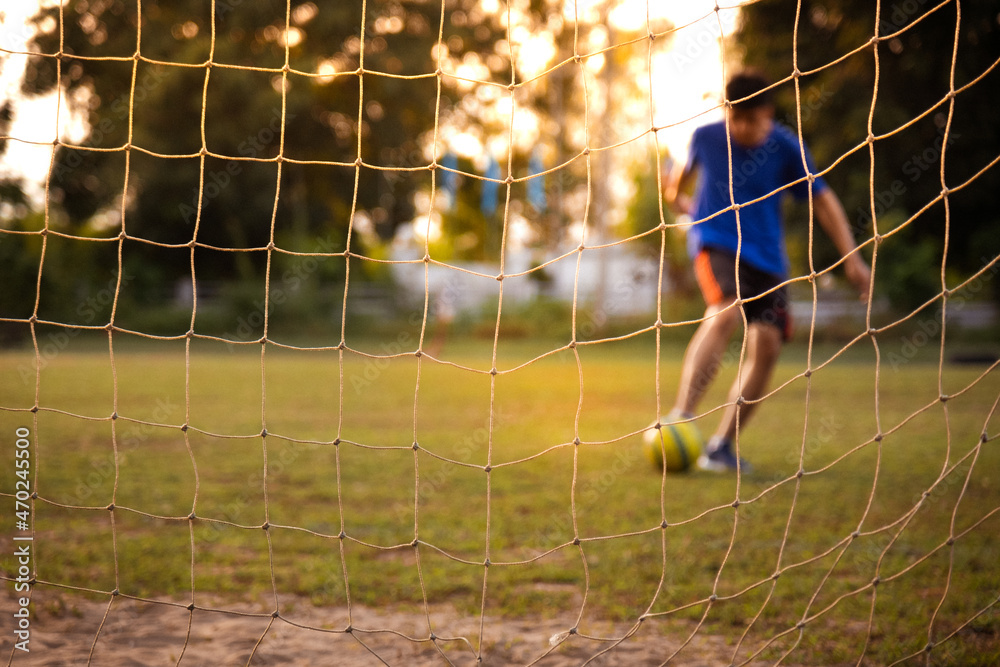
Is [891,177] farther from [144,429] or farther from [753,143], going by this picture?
[144,429]

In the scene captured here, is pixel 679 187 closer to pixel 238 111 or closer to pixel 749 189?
pixel 749 189

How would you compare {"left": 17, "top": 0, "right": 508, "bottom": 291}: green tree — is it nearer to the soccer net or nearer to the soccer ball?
the soccer net

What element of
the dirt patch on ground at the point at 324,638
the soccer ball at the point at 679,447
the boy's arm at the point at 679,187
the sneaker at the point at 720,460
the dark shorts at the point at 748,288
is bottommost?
the sneaker at the point at 720,460

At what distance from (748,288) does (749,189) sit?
41cm

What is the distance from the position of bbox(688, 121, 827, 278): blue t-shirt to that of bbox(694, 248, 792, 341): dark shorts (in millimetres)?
35

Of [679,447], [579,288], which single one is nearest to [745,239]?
[679,447]

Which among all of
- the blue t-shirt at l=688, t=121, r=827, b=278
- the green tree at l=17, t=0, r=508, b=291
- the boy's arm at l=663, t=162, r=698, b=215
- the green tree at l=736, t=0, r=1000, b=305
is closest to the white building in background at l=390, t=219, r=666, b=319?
the green tree at l=17, t=0, r=508, b=291

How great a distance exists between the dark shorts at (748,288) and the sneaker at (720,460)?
1.73 ft

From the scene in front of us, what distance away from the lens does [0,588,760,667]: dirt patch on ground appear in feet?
5.01

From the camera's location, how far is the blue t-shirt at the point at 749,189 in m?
3.05

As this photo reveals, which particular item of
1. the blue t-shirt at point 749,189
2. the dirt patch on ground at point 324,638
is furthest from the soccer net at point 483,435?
the blue t-shirt at point 749,189

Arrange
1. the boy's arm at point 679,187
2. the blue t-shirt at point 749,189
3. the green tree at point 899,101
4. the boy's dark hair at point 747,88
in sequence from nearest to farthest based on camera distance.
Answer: the boy's dark hair at point 747,88, the blue t-shirt at point 749,189, the boy's arm at point 679,187, the green tree at point 899,101

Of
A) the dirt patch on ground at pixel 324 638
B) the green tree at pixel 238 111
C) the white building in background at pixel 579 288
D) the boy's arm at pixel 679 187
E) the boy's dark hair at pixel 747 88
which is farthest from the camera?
the green tree at pixel 238 111

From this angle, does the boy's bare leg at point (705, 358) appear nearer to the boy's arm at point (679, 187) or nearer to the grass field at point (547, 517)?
the grass field at point (547, 517)
